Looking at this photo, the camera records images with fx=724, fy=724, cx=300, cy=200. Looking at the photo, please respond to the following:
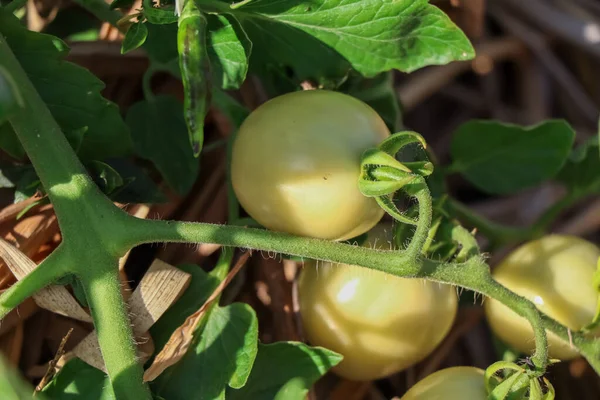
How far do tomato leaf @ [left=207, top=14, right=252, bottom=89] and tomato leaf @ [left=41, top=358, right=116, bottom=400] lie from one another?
10.0 inches

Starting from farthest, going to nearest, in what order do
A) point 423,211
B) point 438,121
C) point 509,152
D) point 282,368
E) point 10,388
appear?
point 438,121 < point 509,152 < point 282,368 < point 423,211 < point 10,388

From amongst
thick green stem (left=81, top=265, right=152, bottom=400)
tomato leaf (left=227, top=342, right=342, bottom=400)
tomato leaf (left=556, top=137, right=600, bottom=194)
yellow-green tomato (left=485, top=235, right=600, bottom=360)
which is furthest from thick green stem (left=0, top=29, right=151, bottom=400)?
tomato leaf (left=556, top=137, right=600, bottom=194)

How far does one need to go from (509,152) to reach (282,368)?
0.34 metres

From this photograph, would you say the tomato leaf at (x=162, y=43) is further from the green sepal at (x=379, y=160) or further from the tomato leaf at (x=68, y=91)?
the green sepal at (x=379, y=160)

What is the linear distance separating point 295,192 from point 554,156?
32 centimetres

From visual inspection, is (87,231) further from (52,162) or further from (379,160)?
(379,160)

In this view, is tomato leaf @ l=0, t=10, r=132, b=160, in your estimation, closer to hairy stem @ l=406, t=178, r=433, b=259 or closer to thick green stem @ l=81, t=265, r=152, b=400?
thick green stem @ l=81, t=265, r=152, b=400

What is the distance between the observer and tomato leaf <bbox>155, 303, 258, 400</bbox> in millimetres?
569

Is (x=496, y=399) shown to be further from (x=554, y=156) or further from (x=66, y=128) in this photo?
(x=66, y=128)

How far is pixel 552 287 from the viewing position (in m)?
0.65

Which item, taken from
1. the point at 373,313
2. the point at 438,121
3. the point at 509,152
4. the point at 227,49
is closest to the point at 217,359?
the point at 373,313

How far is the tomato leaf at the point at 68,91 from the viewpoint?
1.82 feet

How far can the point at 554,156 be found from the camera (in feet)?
2.39

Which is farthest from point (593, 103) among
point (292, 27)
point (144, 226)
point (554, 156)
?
point (144, 226)
